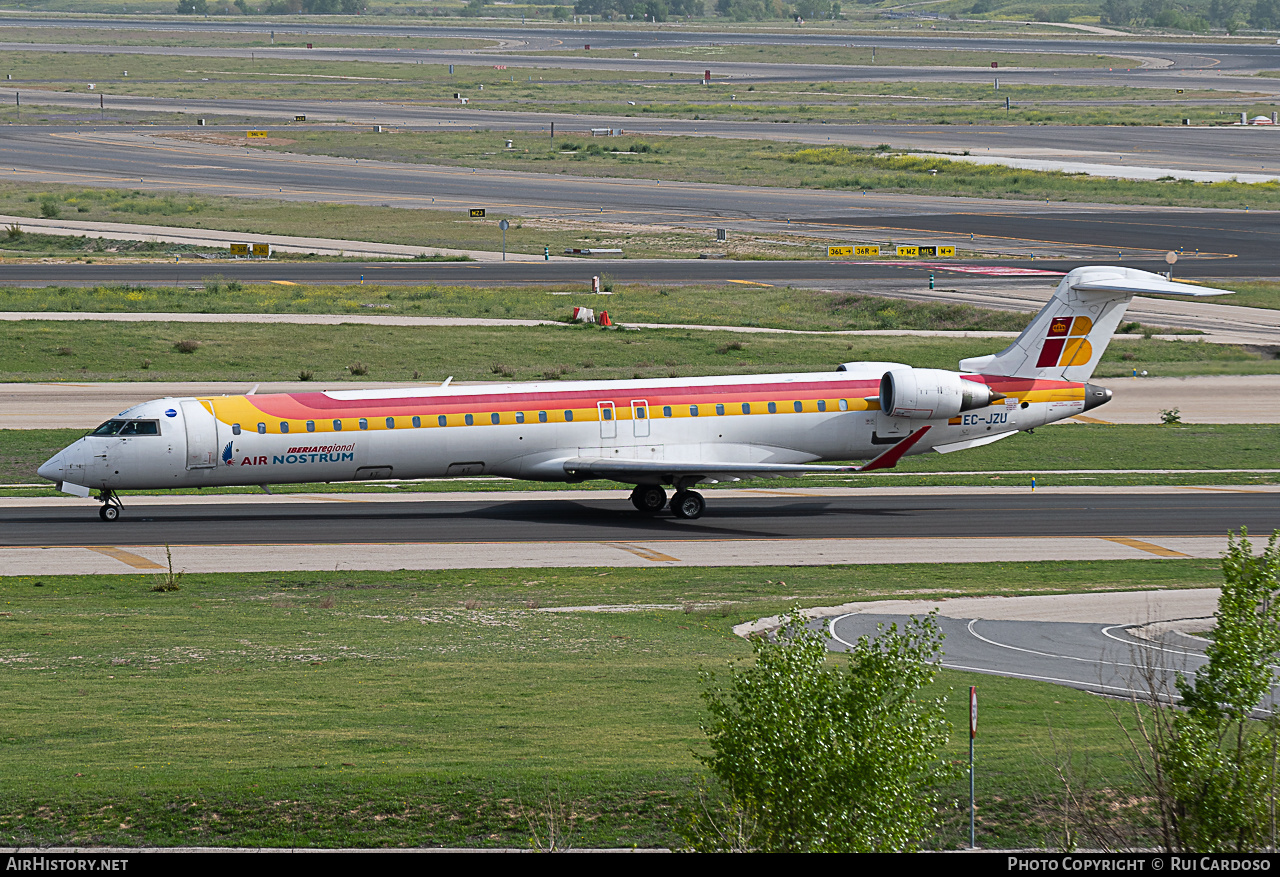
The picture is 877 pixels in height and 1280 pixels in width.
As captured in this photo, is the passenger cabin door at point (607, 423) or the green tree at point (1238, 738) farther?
the passenger cabin door at point (607, 423)

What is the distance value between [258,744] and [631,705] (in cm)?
590

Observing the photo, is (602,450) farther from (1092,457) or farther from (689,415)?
(1092,457)

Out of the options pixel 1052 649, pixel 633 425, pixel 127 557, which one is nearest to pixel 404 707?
pixel 1052 649

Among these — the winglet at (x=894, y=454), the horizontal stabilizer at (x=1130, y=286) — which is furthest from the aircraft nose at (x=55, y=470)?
the horizontal stabilizer at (x=1130, y=286)

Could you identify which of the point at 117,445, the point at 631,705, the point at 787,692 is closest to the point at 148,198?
the point at 117,445

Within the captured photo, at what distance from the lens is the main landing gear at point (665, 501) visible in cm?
4228

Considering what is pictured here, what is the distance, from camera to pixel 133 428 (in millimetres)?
38625

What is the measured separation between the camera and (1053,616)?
30.9 m

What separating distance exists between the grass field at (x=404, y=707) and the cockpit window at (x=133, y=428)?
237 inches

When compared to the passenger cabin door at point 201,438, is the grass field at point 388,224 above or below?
above

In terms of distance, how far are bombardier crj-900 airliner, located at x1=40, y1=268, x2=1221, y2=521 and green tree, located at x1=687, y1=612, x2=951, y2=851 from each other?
26.7m

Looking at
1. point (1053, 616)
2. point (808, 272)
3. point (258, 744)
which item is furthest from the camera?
point (808, 272)

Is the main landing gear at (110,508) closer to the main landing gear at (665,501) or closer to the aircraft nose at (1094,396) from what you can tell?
the main landing gear at (665,501)

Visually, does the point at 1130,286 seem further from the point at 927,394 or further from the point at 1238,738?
the point at 1238,738
